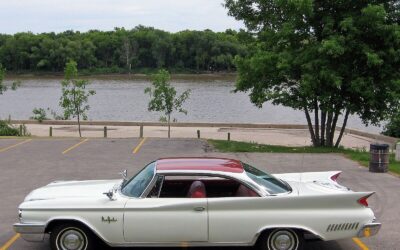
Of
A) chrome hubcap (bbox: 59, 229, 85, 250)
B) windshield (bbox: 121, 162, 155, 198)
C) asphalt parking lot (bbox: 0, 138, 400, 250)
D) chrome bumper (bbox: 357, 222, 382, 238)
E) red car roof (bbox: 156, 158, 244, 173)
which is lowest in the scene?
asphalt parking lot (bbox: 0, 138, 400, 250)

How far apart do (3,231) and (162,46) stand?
5026 inches

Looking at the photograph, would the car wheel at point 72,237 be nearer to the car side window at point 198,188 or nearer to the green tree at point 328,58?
the car side window at point 198,188

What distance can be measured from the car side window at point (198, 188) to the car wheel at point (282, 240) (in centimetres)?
54

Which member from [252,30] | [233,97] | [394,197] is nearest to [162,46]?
[233,97]

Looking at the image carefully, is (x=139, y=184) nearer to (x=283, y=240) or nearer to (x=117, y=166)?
(x=283, y=240)

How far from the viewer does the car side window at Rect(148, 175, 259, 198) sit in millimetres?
7117

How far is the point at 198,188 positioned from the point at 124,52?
134793 millimetres

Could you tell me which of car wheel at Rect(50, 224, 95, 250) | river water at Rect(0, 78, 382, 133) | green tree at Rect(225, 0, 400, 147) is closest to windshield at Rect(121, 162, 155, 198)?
car wheel at Rect(50, 224, 95, 250)

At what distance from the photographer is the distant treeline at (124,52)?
130 metres

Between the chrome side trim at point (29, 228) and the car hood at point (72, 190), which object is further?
the car hood at point (72, 190)

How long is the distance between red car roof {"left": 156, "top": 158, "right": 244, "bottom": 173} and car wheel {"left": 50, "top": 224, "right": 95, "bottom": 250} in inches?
49.6

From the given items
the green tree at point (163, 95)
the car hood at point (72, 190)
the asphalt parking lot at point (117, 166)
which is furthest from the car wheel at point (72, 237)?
the green tree at point (163, 95)

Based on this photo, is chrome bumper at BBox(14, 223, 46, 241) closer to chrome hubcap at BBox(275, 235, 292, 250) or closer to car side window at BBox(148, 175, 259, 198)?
car side window at BBox(148, 175, 259, 198)

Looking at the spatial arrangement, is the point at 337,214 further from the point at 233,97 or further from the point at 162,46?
the point at 162,46
